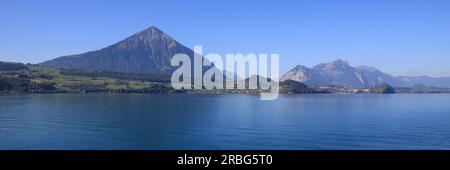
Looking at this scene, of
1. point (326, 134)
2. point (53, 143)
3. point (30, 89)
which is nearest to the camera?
point (53, 143)

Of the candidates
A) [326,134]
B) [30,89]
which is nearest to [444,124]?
[326,134]

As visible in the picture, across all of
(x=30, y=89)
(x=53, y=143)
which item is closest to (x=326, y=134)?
(x=53, y=143)
